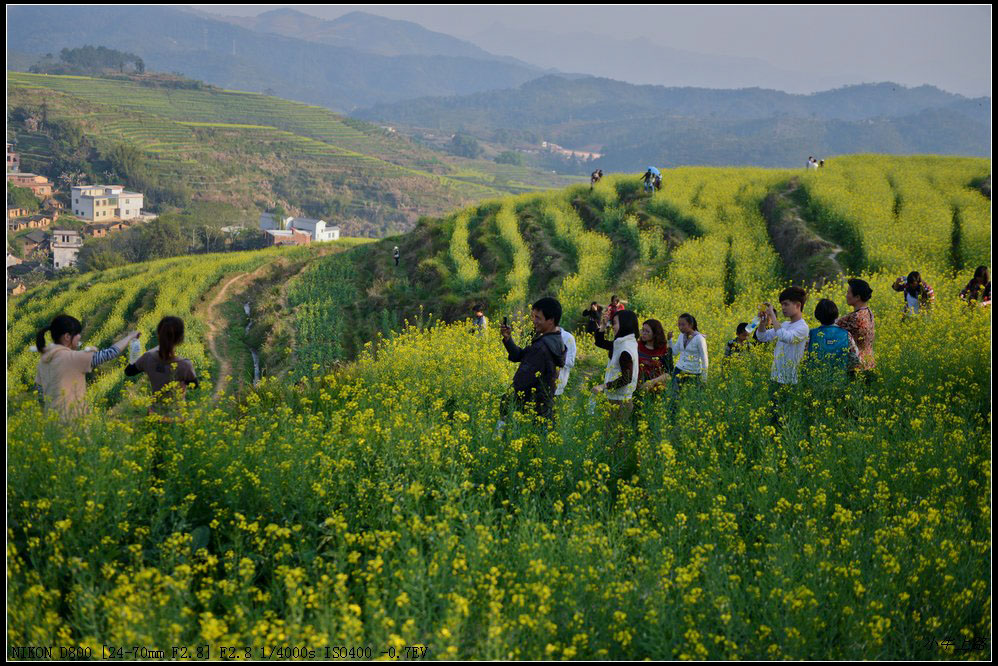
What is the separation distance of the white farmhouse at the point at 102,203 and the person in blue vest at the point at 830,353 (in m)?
127

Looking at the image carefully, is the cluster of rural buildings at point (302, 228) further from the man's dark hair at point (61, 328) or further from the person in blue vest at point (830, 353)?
the person in blue vest at point (830, 353)

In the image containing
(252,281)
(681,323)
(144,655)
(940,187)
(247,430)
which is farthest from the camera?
(252,281)

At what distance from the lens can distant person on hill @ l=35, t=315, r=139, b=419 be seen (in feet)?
21.4

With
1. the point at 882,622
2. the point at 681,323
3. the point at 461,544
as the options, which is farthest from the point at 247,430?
the point at 882,622

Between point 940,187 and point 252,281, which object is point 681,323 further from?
point 252,281

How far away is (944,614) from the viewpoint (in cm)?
444

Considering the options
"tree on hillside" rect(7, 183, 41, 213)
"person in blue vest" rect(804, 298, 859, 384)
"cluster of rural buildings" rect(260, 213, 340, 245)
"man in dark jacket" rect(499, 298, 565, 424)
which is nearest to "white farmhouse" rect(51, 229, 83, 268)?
"tree on hillside" rect(7, 183, 41, 213)

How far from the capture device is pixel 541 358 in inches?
279

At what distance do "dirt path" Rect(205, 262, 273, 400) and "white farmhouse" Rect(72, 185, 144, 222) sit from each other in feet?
289

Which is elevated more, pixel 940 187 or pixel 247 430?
pixel 940 187

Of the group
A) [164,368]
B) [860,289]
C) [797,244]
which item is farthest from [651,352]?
[797,244]

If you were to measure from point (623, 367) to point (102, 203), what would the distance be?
428 feet

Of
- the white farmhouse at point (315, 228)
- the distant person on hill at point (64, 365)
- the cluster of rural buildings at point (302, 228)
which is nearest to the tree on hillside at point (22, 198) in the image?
the cluster of rural buildings at point (302, 228)

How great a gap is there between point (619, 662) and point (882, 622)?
153cm
